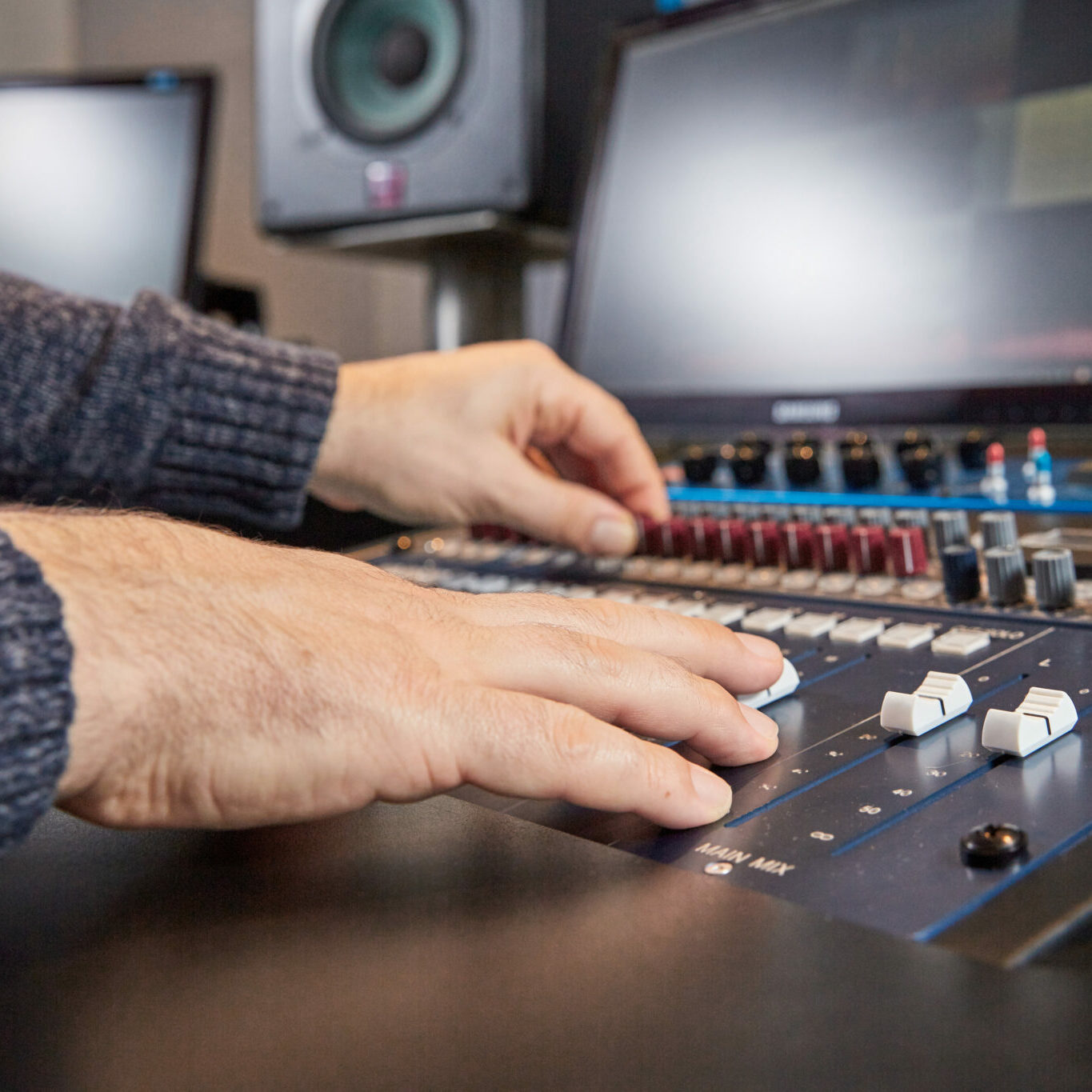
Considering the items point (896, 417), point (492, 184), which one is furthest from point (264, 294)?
point (896, 417)

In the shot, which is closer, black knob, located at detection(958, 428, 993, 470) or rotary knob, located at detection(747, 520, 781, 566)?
rotary knob, located at detection(747, 520, 781, 566)

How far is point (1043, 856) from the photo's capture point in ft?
1.18

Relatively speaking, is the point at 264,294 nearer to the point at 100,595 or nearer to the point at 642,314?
the point at 642,314

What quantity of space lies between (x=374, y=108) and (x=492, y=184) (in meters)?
0.25

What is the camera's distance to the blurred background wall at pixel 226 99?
2.43 meters

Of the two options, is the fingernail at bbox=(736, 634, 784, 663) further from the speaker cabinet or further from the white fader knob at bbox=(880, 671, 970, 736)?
the speaker cabinet

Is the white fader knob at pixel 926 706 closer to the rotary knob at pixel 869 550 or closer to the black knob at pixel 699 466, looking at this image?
the rotary knob at pixel 869 550

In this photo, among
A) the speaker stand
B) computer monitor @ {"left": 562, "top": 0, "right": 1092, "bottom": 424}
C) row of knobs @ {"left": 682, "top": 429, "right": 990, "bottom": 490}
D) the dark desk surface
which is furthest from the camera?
the speaker stand

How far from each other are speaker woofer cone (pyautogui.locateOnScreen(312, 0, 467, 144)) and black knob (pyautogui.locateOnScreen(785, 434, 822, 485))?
0.83 m

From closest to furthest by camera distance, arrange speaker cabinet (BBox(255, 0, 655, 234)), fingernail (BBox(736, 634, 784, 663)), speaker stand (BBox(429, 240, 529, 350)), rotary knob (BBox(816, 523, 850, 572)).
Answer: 1. fingernail (BBox(736, 634, 784, 663))
2. rotary knob (BBox(816, 523, 850, 572))
3. speaker cabinet (BBox(255, 0, 655, 234))
4. speaker stand (BBox(429, 240, 529, 350))

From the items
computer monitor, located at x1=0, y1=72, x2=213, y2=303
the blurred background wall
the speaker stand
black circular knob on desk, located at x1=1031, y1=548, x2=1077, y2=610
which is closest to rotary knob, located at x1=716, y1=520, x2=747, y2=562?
black circular knob on desk, located at x1=1031, y1=548, x2=1077, y2=610

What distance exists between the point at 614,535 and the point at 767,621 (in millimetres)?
230

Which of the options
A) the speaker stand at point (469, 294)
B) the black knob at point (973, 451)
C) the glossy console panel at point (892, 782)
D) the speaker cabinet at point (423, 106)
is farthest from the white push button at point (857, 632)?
the speaker stand at point (469, 294)

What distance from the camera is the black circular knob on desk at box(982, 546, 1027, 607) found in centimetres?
65
